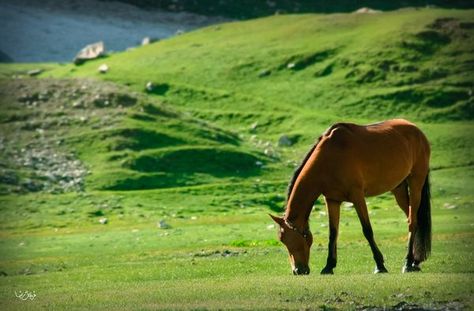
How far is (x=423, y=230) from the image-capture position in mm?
22406

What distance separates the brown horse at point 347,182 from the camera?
20.8 m

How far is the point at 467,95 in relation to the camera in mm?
67000

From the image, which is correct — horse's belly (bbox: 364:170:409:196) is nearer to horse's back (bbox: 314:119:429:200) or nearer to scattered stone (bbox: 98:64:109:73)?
horse's back (bbox: 314:119:429:200)

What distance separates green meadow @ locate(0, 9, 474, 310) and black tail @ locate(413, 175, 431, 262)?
43 cm

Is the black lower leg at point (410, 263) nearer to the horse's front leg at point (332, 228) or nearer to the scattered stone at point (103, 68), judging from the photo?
the horse's front leg at point (332, 228)

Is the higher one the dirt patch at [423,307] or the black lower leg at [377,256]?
the dirt patch at [423,307]

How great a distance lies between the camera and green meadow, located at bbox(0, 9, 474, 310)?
20.1 m

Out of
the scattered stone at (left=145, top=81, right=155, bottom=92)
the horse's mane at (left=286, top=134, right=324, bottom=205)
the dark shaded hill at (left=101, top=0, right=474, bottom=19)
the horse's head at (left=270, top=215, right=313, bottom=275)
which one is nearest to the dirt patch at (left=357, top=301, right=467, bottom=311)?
the horse's head at (left=270, top=215, right=313, bottom=275)

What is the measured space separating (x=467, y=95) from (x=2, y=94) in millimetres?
31211

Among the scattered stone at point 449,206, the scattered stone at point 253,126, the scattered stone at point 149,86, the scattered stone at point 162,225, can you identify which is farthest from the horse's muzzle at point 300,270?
the scattered stone at point 149,86

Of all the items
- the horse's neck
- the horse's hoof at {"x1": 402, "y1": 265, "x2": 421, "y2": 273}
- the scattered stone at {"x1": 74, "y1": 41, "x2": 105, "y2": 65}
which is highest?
the horse's neck

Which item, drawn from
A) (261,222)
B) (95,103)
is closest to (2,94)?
(95,103)

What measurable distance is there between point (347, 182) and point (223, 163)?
36164mm

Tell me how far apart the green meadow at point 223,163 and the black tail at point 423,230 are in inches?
17.0
